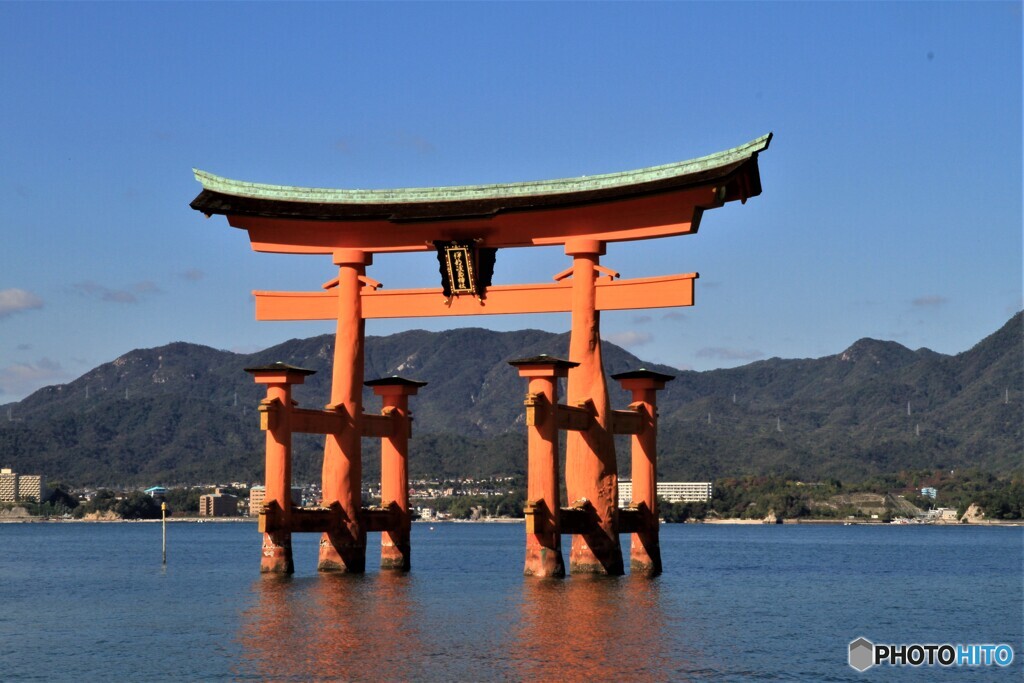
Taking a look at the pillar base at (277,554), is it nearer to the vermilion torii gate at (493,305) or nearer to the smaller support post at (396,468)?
the vermilion torii gate at (493,305)

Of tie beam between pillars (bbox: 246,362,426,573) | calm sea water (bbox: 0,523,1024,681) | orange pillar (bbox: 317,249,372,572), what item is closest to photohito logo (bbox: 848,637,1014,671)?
calm sea water (bbox: 0,523,1024,681)

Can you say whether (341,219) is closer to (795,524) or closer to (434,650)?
(434,650)

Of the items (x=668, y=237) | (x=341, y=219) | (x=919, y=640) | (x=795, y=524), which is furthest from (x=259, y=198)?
(x=795, y=524)

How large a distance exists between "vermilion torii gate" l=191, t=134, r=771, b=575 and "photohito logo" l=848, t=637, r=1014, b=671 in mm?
10822

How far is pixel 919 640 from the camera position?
1377 inches

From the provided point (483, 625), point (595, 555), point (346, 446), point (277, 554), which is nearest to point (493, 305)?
point (346, 446)

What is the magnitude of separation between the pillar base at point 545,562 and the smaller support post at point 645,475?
210 inches

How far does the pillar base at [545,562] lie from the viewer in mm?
41062

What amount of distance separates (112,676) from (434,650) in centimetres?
629

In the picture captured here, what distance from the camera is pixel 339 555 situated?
45.8 m

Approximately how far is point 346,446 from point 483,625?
1267 cm

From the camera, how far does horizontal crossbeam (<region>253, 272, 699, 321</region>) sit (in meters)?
42.9

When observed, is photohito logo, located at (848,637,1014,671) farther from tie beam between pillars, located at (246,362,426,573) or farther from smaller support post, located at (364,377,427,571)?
smaller support post, located at (364,377,427,571)

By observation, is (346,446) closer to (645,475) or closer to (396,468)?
(396,468)
